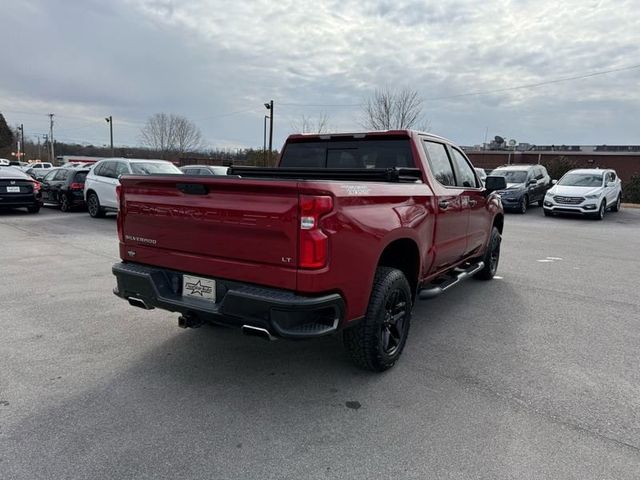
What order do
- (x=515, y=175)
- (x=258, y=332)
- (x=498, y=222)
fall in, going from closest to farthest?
1. (x=258, y=332)
2. (x=498, y=222)
3. (x=515, y=175)

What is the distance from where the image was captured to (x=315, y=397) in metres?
3.23

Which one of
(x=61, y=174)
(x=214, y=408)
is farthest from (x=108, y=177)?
(x=214, y=408)

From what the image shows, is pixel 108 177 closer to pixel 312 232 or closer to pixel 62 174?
pixel 62 174

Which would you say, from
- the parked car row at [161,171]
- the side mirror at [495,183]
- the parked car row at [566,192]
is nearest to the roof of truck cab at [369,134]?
the side mirror at [495,183]

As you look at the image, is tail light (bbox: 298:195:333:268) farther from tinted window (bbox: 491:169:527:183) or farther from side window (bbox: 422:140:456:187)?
tinted window (bbox: 491:169:527:183)

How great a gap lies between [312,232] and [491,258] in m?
4.64

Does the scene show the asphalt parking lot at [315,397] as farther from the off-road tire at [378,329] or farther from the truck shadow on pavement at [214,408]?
the off-road tire at [378,329]

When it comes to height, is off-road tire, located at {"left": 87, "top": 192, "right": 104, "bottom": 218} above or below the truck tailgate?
below

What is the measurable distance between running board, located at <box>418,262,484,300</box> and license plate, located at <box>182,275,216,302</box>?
6.53 feet

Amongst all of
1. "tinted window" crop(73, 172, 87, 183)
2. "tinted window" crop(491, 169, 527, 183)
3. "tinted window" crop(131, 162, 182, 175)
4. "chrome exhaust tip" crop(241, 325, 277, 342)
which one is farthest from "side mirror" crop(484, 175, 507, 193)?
"tinted window" crop(73, 172, 87, 183)

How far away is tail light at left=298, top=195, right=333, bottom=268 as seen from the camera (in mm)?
2705

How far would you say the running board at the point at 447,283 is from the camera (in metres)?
4.21

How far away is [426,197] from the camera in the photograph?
3947 mm

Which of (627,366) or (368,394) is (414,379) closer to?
(368,394)
